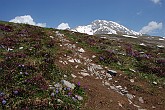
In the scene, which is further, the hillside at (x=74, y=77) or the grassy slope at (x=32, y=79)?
the hillside at (x=74, y=77)

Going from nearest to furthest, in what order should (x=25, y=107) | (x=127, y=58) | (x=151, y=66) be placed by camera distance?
(x=25, y=107), (x=151, y=66), (x=127, y=58)

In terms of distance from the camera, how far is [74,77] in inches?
682

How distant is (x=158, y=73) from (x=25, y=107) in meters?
11.9

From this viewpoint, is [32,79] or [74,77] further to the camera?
[74,77]

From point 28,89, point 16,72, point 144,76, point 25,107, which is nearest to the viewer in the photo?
point 25,107

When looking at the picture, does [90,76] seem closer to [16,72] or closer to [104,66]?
[104,66]

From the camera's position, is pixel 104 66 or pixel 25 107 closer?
pixel 25 107

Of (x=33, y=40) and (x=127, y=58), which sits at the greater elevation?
(x=33, y=40)

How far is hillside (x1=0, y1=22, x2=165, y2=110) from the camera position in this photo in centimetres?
1391

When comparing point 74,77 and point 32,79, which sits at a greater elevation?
point 32,79

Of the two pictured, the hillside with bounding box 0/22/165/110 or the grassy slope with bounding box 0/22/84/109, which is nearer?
the grassy slope with bounding box 0/22/84/109

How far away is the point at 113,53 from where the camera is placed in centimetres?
2436

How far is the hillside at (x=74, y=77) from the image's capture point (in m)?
13.9

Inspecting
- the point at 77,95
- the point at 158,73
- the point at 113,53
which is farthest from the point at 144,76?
the point at 77,95
